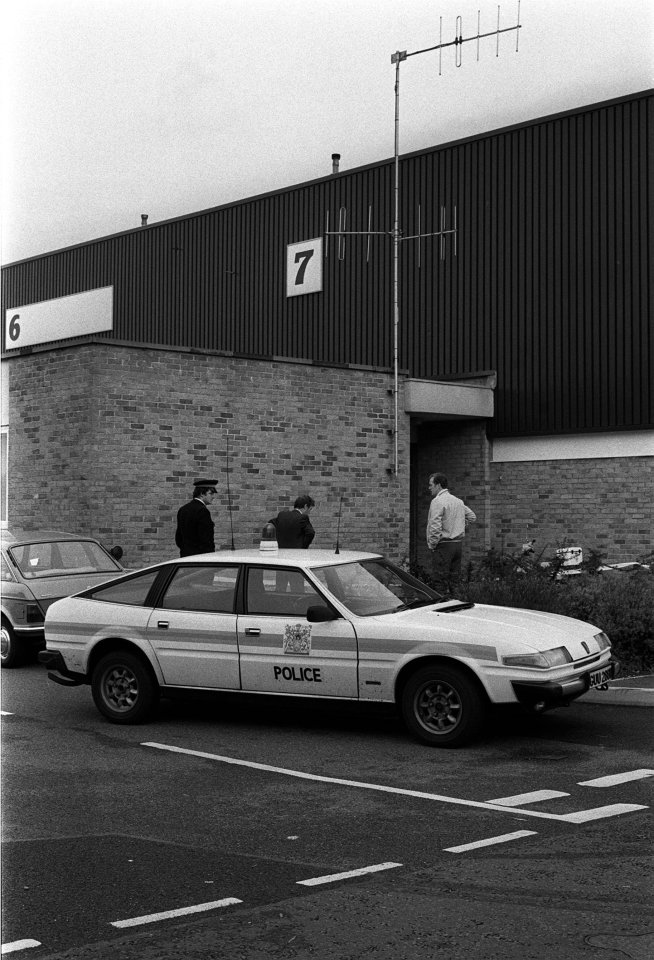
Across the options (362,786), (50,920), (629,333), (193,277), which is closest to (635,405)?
(629,333)

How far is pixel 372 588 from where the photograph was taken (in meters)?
9.10

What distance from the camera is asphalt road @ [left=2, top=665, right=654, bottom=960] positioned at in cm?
451

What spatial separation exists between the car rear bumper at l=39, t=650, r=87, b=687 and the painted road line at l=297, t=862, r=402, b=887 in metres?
4.60

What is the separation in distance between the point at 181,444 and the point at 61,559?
442 centimetres

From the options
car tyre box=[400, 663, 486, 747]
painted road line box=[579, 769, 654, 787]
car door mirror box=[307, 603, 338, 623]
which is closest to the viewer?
painted road line box=[579, 769, 654, 787]

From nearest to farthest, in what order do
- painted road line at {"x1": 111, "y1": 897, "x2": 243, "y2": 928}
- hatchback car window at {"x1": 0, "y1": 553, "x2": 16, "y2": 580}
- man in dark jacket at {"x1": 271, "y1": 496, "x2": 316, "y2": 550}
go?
painted road line at {"x1": 111, "y1": 897, "x2": 243, "y2": 928} < hatchback car window at {"x1": 0, "y1": 553, "x2": 16, "y2": 580} < man in dark jacket at {"x1": 271, "y1": 496, "x2": 316, "y2": 550}

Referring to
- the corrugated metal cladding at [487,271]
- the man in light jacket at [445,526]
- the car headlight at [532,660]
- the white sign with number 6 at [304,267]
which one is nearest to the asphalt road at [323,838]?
the car headlight at [532,660]

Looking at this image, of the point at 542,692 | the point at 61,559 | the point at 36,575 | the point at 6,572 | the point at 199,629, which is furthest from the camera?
the point at 61,559

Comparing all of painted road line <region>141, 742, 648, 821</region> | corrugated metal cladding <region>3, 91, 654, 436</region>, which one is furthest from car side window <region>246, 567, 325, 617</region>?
corrugated metal cladding <region>3, 91, 654, 436</region>

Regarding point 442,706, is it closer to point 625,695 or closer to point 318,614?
point 318,614

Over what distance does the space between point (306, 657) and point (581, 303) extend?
14.7 meters

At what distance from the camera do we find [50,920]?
4711 millimetres

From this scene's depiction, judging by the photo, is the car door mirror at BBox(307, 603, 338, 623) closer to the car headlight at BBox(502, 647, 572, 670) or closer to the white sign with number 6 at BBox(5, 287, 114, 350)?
the car headlight at BBox(502, 647, 572, 670)

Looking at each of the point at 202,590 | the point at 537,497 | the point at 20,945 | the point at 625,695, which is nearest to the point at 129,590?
the point at 202,590
